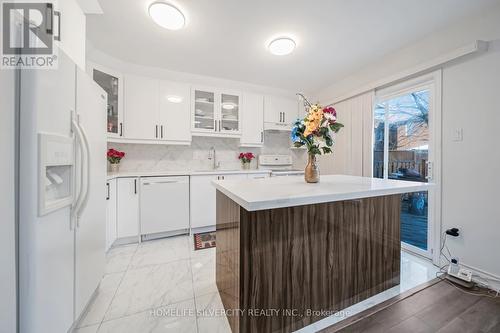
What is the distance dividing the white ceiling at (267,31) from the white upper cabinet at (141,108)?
Result: 302 millimetres

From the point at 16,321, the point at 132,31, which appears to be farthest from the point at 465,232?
the point at 132,31

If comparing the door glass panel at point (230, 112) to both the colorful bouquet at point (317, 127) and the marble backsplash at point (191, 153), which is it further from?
the colorful bouquet at point (317, 127)

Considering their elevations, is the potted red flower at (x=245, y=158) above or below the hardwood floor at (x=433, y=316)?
above

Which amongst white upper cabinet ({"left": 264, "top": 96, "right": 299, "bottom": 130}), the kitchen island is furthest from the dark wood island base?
white upper cabinet ({"left": 264, "top": 96, "right": 299, "bottom": 130})

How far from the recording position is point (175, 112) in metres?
2.88

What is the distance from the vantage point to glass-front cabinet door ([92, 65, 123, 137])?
Result: 7.96 ft

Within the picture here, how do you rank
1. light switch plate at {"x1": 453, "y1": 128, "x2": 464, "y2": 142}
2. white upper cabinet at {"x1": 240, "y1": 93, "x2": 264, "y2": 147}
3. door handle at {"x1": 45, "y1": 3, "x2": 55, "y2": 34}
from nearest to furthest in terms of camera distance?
Result: door handle at {"x1": 45, "y1": 3, "x2": 55, "y2": 34}
light switch plate at {"x1": 453, "y1": 128, "x2": 464, "y2": 142}
white upper cabinet at {"x1": 240, "y1": 93, "x2": 264, "y2": 147}

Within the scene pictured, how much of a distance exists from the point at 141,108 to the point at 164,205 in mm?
1411

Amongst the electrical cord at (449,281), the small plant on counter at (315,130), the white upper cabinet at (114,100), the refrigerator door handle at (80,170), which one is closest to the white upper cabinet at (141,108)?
the white upper cabinet at (114,100)

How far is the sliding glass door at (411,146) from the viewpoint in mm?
2117

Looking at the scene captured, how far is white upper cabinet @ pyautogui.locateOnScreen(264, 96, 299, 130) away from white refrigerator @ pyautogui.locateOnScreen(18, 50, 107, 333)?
2.62 metres

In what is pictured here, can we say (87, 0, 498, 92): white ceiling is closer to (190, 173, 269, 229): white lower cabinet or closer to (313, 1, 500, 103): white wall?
(313, 1, 500, 103): white wall

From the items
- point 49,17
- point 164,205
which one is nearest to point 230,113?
point 164,205

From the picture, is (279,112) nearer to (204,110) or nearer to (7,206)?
(204,110)
